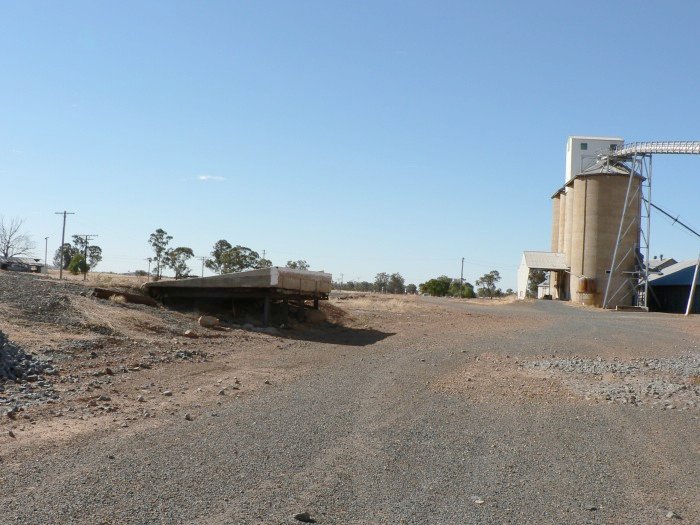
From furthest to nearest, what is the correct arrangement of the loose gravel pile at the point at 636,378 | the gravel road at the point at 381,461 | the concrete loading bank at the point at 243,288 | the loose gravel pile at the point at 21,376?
the concrete loading bank at the point at 243,288 < the loose gravel pile at the point at 636,378 < the loose gravel pile at the point at 21,376 < the gravel road at the point at 381,461

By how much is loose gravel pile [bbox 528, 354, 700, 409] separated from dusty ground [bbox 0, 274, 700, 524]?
0.06 m

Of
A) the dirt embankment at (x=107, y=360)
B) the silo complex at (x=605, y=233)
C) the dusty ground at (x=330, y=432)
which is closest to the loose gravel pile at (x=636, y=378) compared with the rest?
the dusty ground at (x=330, y=432)

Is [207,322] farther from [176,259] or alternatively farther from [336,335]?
[176,259]

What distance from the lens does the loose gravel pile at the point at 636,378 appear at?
12766mm

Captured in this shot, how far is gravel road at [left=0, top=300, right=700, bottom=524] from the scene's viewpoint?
622cm

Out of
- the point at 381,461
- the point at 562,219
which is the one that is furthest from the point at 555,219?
the point at 381,461

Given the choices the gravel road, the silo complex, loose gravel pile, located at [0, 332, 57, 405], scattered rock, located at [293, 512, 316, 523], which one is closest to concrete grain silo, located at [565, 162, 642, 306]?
the silo complex

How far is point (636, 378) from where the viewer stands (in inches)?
599

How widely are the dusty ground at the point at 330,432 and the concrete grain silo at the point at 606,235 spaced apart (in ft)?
125

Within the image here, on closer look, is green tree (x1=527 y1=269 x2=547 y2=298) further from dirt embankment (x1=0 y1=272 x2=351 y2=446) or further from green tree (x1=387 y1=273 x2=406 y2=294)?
dirt embankment (x1=0 y1=272 x2=351 y2=446)

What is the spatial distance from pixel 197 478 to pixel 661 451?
5.79 m

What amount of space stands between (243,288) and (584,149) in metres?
51.6

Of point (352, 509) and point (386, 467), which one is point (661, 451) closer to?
point (386, 467)

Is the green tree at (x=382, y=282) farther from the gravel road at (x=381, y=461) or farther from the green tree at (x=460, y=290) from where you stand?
the gravel road at (x=381, y=461)
